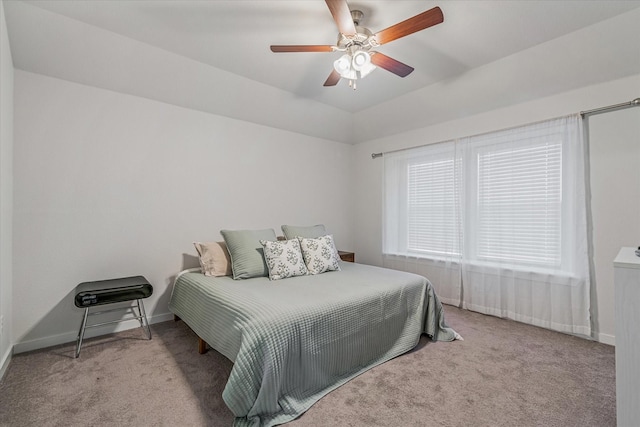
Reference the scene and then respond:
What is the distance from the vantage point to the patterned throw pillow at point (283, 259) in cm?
275

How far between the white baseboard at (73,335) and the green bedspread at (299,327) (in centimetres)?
44

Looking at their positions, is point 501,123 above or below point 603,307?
above

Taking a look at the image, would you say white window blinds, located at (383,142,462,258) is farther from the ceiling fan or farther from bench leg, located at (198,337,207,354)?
bench leg, located at (198,337,207,354)

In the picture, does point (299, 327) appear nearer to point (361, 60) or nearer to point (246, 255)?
point (246, 255)

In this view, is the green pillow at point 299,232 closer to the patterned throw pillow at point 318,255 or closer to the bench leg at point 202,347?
the patterned throw pillow at point 318,255

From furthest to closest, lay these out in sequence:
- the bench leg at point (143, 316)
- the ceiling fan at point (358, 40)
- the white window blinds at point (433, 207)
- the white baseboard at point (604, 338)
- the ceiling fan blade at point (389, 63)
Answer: the white window blinds at point (433, 207) < the bench leg at point (143, 316) < the white baseboard at point (604, 338) < the ceiling fan blade at point (389, 63) < the ceiling fan at point (358, 40)

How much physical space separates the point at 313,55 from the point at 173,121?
1.68 meters

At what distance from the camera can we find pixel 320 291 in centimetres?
226

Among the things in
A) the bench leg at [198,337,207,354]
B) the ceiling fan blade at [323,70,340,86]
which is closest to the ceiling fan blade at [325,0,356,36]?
the ceiling fan blade at [323,70,340,86]

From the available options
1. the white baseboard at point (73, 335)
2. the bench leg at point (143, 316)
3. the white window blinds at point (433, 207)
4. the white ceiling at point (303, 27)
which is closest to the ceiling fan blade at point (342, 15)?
the white ceiling at point (303, 27)

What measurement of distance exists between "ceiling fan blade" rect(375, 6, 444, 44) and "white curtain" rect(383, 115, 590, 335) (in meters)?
1.95

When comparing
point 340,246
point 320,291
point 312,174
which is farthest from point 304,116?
point 320,291

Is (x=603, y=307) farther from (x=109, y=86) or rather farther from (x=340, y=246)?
(x=109, y=86)

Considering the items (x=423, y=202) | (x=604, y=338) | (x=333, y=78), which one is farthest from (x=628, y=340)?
(x=423, y=202)
